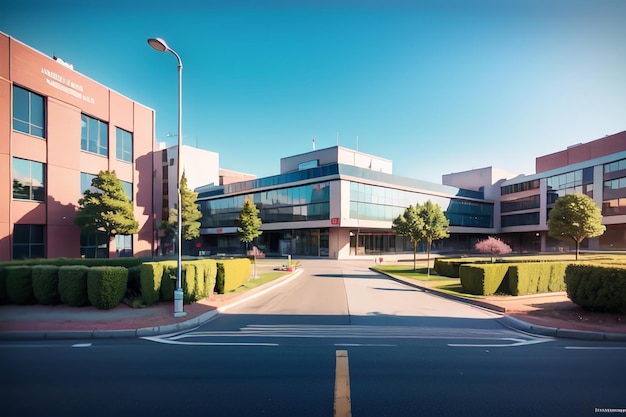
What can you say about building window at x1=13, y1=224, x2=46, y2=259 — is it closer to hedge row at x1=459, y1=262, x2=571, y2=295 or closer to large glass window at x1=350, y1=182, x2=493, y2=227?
hedge row at x1=459, y1=262, x2=571, y2=295

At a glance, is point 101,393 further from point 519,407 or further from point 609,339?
point 609,339

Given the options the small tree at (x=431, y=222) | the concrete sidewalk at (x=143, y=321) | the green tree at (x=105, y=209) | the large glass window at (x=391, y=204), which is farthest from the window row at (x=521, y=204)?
the green tree at (x=105, y=209)

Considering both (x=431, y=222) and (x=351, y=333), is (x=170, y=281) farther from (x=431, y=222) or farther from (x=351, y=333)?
(x=431, y=222)

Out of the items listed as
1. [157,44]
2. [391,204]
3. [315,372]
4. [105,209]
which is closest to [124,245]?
[105,209]

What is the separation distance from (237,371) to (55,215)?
73.8ft

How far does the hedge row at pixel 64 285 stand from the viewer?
992cm

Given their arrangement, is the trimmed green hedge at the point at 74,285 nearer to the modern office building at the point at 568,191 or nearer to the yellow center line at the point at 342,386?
the yellow center line at the point at 342,386

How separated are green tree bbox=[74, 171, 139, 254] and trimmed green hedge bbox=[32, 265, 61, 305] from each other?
12.1 m

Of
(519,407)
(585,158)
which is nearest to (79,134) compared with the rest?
(519,407)

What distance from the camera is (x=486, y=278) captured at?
13.5 m

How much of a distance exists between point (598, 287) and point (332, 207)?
31936 mm

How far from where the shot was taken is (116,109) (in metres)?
25.4

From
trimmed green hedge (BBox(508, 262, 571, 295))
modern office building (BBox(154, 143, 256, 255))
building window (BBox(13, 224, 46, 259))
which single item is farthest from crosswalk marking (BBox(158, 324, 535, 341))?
modern office building (BBox(154, 143, 256, 255))

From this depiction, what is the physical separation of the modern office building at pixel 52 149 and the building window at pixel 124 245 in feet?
0.29
